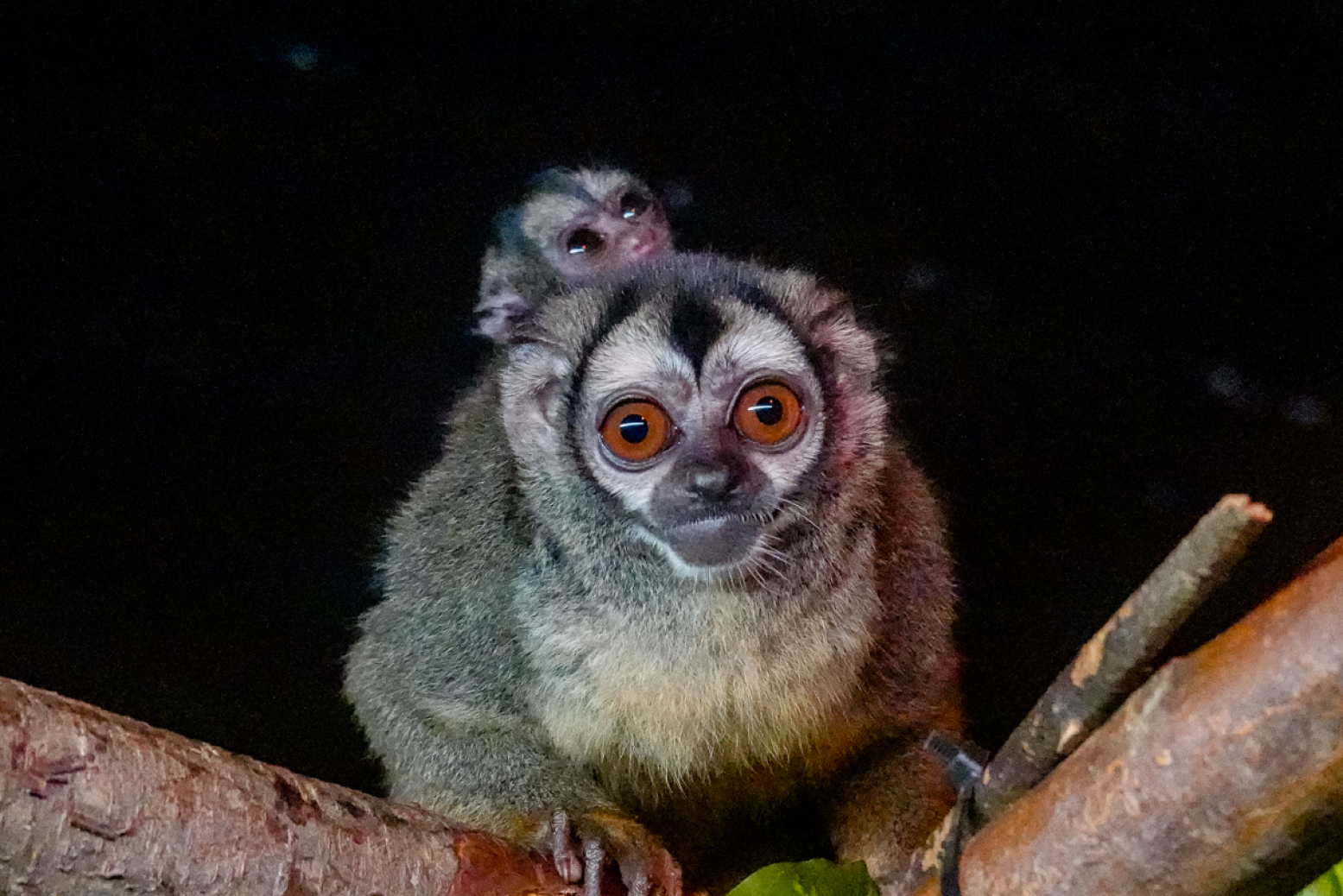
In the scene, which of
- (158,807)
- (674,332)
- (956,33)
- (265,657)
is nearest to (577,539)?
(674,332)

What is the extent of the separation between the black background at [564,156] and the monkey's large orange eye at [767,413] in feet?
2.17

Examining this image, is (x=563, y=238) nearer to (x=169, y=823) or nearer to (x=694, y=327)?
(x=694, y=327)

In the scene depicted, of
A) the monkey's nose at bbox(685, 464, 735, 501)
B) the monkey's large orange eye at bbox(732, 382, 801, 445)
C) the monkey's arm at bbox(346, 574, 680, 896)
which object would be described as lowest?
the monkey's arm at bbox(346, 574, 680, 896)

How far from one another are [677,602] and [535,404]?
0.44 metres

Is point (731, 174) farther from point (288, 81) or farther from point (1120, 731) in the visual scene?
point (1120, 731)

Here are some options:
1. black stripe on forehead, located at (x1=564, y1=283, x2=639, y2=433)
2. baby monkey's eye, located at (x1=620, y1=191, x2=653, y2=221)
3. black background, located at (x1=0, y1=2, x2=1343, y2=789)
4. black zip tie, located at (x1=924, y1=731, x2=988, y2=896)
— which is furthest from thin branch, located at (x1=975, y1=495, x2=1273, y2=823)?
baby monkey's eye, located at (x1=620, y1=191, x2=653, y2=221)

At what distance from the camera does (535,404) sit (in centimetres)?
219

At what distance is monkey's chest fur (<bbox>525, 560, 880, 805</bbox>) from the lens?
208 cm

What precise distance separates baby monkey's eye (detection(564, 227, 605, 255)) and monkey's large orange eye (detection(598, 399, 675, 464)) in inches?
53.8

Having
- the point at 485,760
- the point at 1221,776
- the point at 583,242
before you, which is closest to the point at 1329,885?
the point at 1221,776

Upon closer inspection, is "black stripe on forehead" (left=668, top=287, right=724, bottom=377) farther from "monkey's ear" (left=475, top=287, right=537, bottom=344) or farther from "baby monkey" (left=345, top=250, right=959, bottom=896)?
"monkey's ear" (left=475, top=287, right=537, bottom=344)

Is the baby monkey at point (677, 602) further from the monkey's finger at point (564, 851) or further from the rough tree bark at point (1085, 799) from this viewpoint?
the rough tree bark at point (1085, 799)

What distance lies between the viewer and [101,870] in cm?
142

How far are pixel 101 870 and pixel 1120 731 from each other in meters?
1.18
